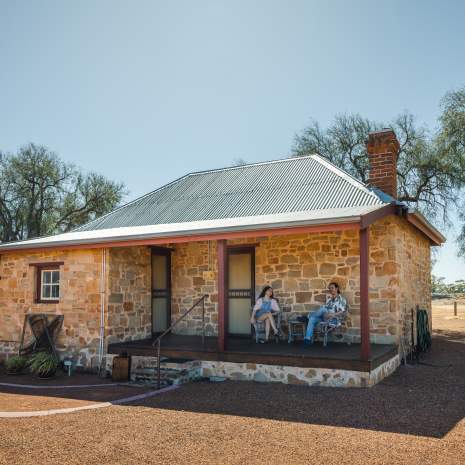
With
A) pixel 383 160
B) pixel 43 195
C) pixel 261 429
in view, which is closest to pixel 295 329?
pixel 383 160

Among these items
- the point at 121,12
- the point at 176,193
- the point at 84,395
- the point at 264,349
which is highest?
the point at 121,12

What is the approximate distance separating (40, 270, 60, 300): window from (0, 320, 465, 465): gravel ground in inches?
175

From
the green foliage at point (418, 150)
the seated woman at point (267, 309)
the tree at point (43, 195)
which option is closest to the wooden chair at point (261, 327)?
the seated woman at point (267, 309)

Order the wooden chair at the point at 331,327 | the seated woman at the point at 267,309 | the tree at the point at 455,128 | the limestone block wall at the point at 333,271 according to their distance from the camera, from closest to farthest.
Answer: the wooden chair at the point at 331,327 → the limestone block wall at the point at 333,271 → the seated woman at the point at 267,309 → the tree at the point at 455,128

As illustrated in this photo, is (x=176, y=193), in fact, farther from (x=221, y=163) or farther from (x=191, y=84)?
(x=221, y=163)

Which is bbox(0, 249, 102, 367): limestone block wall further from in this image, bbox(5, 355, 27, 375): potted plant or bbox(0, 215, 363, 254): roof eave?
bbox(5, 355, 27, 375): potted plant

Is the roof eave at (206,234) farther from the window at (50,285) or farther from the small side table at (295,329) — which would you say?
the small side table at (295,329)

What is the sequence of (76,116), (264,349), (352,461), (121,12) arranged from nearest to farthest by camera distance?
(352,461)
(264,349)
(121,12)
(76,116)

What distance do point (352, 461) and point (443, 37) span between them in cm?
946

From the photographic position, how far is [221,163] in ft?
78.6

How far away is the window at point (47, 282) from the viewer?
1023cm

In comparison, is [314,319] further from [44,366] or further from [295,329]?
[44,366]

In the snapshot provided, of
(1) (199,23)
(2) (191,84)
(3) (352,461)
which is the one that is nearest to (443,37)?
(1) (199,23)

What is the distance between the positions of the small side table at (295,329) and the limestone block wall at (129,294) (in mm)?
3219
